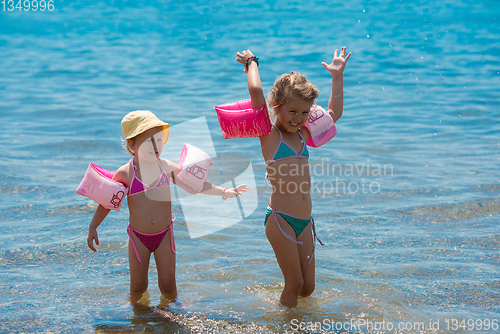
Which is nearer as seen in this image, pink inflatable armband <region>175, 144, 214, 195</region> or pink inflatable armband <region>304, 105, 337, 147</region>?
pink inflatable armband <region>175, 144, 214, 195</region>

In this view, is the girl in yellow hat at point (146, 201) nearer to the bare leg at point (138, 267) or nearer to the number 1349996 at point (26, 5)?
the bare leg at point (138, 267)

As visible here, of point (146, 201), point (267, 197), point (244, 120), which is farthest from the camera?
point (267, 197)

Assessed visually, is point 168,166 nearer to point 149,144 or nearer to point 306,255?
point 149,144

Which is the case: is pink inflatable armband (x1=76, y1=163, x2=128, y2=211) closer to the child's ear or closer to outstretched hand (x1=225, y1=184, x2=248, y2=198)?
the child's ear

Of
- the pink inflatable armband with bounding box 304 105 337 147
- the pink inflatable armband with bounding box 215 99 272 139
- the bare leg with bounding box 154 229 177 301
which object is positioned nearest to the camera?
the pink inflatable armband with bounding box 215 99 272 139

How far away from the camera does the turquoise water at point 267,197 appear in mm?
4395

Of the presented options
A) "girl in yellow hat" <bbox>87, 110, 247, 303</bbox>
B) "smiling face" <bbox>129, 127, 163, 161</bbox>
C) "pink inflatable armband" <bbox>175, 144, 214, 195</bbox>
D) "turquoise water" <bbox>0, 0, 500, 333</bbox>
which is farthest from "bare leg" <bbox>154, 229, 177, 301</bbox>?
"smiling face" <bbox>129, 127, 163, 161</bbox>

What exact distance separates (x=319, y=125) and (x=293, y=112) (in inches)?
20.0

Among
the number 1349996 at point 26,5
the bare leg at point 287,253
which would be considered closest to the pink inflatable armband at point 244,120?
the bare leg at point 287,253

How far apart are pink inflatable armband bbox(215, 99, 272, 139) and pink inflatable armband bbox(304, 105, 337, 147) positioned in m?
0.59

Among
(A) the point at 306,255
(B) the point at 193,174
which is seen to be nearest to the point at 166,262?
(B) the point at 193,174

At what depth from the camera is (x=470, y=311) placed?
4.28m

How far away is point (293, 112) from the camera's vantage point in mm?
4102

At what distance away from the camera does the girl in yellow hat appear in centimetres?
423
